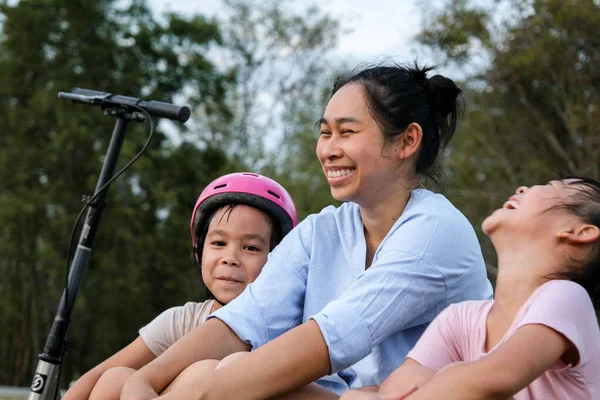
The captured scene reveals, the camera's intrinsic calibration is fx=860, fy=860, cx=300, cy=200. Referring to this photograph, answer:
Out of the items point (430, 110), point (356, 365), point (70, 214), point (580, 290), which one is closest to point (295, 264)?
point (356, 365)

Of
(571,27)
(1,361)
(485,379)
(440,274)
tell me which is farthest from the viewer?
(1,361)

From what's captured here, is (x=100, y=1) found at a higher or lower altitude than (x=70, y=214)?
higher

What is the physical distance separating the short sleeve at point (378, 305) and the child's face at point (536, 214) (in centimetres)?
26

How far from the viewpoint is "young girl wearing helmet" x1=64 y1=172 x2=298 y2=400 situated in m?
3.42

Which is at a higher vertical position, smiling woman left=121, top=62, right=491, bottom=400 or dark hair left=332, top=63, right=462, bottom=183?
dark hair left=332, top=63, right=462, bottom=183

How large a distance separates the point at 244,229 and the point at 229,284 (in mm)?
236

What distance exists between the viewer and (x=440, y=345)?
2.24 metres

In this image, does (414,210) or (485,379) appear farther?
(414,210)

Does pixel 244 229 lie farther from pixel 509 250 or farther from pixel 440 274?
pixel 509 250

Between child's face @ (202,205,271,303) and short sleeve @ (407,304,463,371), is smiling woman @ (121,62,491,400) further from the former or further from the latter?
child's face @ (202,205,271,303)

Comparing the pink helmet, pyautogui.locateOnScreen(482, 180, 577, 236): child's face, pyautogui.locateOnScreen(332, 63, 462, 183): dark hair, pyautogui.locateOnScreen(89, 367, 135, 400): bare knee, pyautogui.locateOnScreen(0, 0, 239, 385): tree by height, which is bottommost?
pyautogui.locateOnScreen(89, 367, 135, 400): bare knee

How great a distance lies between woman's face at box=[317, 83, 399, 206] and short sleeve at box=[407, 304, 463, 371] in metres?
0.57

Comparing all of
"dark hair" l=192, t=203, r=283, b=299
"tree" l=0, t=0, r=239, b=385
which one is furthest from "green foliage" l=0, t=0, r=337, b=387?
"dark hair" l=192, t=203, r=283, b=299

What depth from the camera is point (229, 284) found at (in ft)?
11.4
